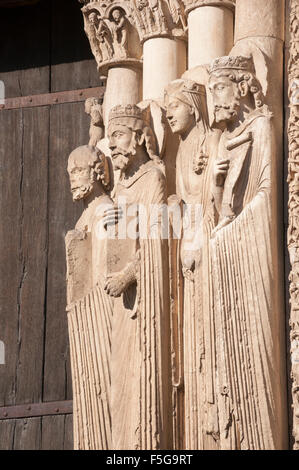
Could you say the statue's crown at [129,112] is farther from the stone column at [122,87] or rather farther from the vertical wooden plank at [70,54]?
the vertical wooden plank at [70,54]

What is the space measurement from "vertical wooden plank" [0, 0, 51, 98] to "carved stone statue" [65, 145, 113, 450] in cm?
105

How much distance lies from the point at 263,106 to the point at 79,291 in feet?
4.09

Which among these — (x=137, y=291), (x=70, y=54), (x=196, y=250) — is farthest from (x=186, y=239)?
(x=70, y=54)

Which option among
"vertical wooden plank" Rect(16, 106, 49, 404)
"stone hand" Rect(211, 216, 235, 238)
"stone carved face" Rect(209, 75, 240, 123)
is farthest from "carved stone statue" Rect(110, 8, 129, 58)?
"stone hand" Rect(211, 216, 235, 238)

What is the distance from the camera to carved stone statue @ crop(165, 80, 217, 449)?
23.6 ft

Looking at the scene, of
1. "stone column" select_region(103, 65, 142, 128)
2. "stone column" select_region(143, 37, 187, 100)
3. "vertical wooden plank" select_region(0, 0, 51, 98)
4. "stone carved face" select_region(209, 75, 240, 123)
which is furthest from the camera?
"vertical wooden plank" select_region(0, 0, 51, 98)

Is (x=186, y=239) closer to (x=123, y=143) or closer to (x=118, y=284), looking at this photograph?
(x=118, y=284)

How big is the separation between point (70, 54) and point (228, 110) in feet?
5.71

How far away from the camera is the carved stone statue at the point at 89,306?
7.66 m

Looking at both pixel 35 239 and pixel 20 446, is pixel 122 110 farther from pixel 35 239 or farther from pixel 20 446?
pixel 20 446

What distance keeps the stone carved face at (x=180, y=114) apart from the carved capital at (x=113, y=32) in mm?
634

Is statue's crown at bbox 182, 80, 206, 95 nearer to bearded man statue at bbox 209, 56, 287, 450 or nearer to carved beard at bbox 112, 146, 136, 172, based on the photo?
bearded man statue at bbox 209, 56, 287, 450

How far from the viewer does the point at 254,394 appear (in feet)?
22.9

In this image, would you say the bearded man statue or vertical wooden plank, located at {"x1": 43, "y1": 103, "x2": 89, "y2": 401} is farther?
vertical wooden plank, located at {"x1": 43, "y1": 103, "x2": 89, "y2": 401}
